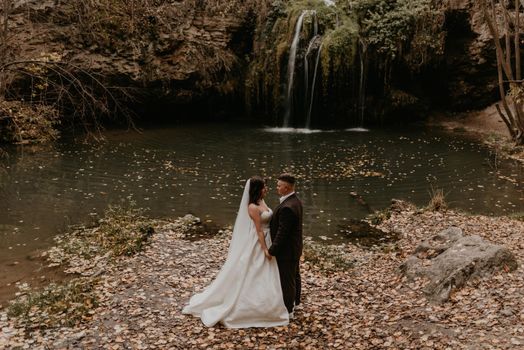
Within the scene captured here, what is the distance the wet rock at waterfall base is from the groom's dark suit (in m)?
4.55

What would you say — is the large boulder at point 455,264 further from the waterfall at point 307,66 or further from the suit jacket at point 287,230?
the waterfall at point 307,66

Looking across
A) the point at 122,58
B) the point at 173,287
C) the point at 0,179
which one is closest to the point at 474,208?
the point at 173,287

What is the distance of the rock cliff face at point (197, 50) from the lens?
75.0ft

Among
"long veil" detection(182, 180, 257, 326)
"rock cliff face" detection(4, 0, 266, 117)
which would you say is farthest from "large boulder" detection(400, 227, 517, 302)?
"rock cliff face" detection(4, 0, 266, 117)

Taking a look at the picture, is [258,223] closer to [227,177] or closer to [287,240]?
[287,240]

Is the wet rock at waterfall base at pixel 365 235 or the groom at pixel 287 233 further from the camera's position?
the wet rock at waterfall base at pixel 365 235

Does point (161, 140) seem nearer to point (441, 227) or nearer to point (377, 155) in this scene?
point (377, 155)

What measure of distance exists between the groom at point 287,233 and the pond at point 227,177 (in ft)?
16.7

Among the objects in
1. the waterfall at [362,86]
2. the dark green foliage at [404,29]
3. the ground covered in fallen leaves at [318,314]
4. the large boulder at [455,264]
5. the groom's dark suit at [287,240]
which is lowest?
the ground covered in fallen leaves at [318,314]

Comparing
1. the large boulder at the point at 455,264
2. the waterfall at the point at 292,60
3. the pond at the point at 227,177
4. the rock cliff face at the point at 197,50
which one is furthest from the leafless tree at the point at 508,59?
the waterfall at the point at 292,60

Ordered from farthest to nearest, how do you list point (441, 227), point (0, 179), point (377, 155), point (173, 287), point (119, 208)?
point (377, 155) → point (0, 179) → point (119, 208) → point (441, 227) → point (173, 287)

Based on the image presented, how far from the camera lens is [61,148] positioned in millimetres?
19812

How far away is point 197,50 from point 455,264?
19.9 metres

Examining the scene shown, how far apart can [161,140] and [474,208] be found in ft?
44.4
